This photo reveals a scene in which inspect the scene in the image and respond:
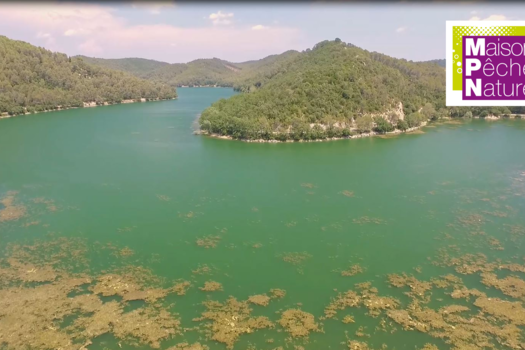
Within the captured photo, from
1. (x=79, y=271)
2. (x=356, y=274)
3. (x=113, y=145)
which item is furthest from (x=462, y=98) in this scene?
(x=113, y=145)

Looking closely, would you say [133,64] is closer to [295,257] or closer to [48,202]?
[48,202]

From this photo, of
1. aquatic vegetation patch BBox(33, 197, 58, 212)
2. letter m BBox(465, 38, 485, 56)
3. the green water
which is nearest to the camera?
the green water

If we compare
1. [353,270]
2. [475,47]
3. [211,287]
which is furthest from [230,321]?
[475,47]

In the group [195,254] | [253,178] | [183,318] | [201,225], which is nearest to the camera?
[183,318]

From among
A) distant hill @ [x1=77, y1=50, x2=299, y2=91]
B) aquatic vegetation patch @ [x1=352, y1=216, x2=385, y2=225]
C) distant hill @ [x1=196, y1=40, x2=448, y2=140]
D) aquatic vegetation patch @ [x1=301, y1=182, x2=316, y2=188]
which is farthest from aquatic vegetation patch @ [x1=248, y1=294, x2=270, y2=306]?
distant hill @ [x1=77, y1=50, x2=299, y2=91]

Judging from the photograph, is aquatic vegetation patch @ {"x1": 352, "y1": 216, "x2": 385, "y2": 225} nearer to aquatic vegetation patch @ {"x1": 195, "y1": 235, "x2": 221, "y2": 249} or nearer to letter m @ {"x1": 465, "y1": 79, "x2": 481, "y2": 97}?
aquatic vegetation patch @ {"x1": 195, "y1": 235, "x2": 221, "y2": 249}

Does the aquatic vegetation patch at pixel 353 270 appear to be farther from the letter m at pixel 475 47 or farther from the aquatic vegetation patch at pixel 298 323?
the letter m at pixel 475 47

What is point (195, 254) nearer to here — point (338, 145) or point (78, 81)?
point (338, 145)
